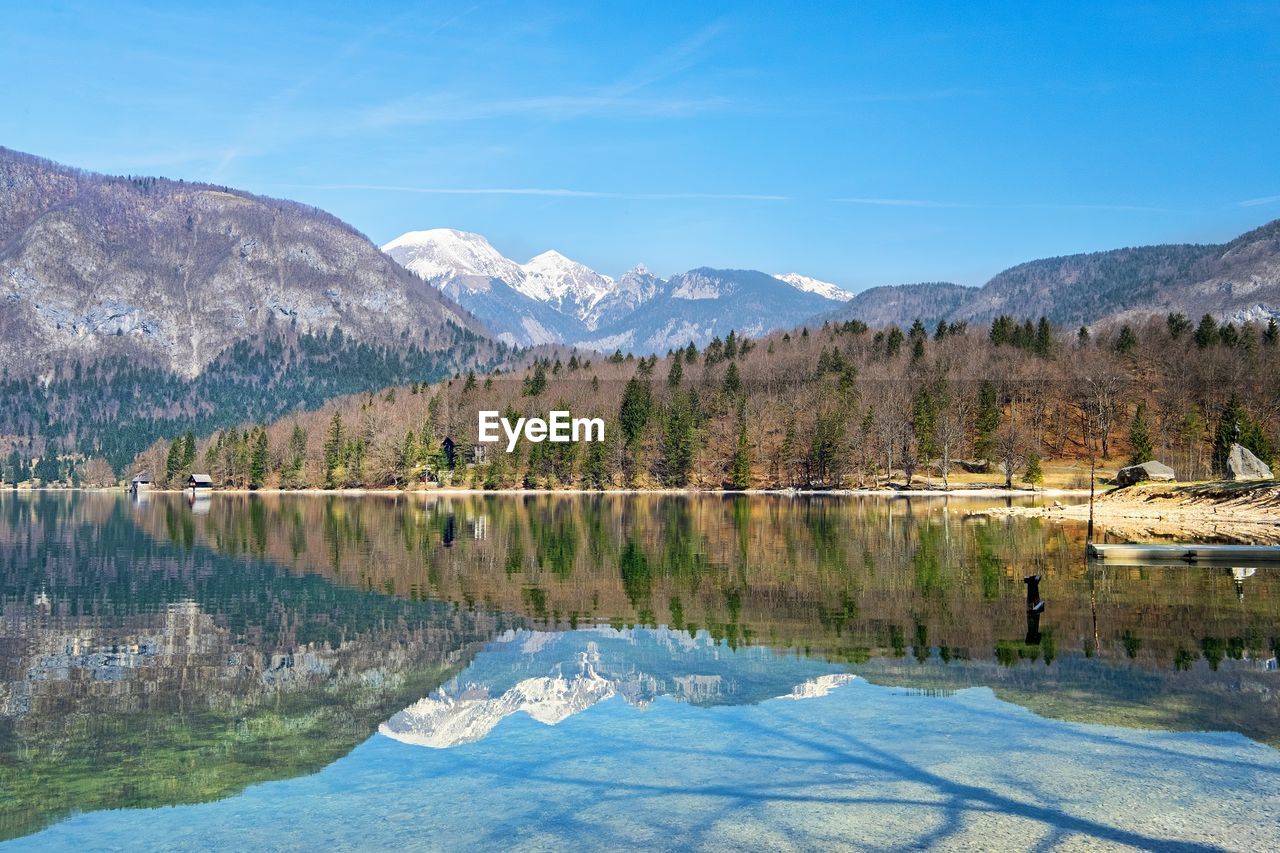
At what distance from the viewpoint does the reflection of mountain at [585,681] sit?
20016mm

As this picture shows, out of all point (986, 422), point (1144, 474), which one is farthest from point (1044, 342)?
point (1144, 474)

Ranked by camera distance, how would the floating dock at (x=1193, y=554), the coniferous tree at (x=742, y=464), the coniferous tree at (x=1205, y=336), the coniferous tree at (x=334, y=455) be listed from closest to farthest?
the floating dock at (x=1193, y=554) → the coniferous tree at (x=742, y=464) → the coniferous tree at (x=1205, y=336) → the coniferous tree at (x=334, y=455)

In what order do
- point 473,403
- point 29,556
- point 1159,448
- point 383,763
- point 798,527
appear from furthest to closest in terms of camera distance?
point 473,403, point 1159,448, point 798,527, point 29,556, point 383,763

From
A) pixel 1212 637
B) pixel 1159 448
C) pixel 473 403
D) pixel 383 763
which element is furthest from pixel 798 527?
pixel 473 403

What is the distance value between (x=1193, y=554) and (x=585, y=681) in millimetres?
35240

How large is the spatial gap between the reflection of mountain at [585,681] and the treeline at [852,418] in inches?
4273

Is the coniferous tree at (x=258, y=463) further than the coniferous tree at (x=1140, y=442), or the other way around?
the coniferous tree at (x=258, y=463)

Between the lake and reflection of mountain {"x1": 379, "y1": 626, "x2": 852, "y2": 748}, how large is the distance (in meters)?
0.12

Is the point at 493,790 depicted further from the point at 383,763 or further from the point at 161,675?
the point at 161,675

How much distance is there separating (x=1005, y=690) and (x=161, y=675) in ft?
65.3

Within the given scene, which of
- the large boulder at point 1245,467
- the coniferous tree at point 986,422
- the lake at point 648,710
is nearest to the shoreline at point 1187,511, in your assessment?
the large boulder at point 1245,467

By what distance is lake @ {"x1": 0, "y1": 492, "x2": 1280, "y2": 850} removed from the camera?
14172 mm

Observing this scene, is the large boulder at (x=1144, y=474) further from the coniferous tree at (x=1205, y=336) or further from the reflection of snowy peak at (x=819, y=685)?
the reflection of snowy peak at (x=819, y=685)

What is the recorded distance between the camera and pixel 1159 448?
458ft
